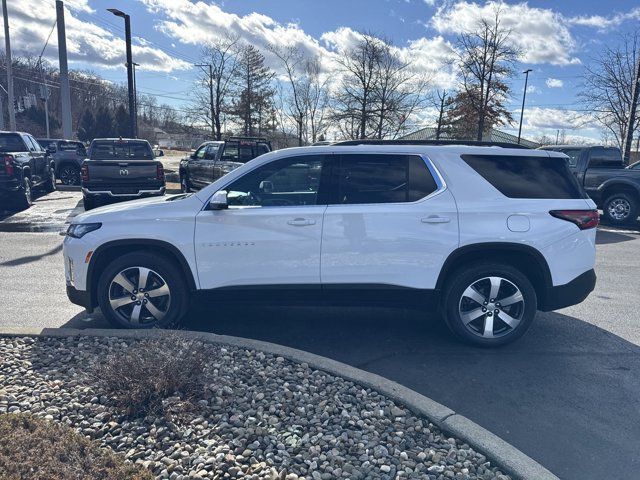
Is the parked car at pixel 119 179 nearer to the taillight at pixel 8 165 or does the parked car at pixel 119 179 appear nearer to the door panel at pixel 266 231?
the taillight at pixel 8 165

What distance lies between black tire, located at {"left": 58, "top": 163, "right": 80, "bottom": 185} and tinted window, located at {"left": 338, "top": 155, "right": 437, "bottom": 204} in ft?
57.9

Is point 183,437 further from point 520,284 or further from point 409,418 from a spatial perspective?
point 520,284

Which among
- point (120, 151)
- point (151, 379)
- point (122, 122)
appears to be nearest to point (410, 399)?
point (151, 379)

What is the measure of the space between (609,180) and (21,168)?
15.0 meters

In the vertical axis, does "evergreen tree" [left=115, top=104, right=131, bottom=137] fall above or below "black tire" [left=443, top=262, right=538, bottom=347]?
above

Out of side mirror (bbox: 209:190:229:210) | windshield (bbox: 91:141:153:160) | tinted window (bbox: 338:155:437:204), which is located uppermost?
windshield (bbox: 91:141:153:160)

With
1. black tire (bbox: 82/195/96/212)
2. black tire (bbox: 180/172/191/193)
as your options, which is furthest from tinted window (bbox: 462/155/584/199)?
black tire (bbox: 180/172/191/193)

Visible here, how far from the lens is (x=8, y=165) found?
1163cm

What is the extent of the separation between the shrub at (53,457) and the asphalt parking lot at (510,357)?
2070 mm

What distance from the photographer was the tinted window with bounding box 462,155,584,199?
439 cm

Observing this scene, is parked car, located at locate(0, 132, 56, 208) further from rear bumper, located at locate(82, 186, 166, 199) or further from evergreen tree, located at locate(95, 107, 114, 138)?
evergreen tree, located at locate(95, 107, 114, 138)

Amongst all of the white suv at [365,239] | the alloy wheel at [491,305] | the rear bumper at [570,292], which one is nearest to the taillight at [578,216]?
the white suv at [365,239]

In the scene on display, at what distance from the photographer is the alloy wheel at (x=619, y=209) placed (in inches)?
488

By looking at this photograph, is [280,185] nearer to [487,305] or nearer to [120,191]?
[487,305]
